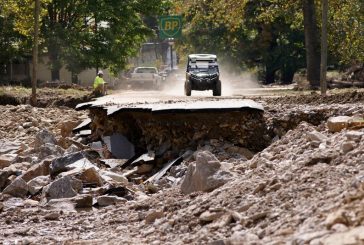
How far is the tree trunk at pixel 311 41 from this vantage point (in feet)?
128

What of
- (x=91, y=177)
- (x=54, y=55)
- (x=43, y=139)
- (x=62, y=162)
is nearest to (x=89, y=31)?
(x=54, y=55)

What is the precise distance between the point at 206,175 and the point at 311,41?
2945 centimetres

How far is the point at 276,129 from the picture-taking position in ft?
57.2

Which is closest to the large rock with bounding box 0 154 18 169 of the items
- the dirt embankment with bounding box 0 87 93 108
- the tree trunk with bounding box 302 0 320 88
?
the dirt embankment with bounding box 0 87 93 108

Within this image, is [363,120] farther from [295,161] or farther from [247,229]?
[247,229]

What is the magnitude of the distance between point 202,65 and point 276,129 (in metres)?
18.7

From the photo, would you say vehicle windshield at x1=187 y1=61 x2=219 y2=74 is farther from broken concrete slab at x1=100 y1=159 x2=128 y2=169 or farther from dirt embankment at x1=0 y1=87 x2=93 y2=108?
broken concrete slab at x1=100 y1=159 x2=128 y2=169

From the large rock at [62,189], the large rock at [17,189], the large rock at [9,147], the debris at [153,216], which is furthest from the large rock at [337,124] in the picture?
the large rock at [9,147]

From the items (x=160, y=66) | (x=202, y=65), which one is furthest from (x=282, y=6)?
(x=160, y=66)

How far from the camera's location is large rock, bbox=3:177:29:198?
14281 mm

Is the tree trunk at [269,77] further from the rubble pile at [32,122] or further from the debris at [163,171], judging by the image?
the debris at [163,171]

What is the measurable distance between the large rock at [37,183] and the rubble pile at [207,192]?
2cm

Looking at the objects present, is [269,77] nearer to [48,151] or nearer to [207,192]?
[48,151]

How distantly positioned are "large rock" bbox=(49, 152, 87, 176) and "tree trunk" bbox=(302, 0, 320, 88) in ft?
79.0
